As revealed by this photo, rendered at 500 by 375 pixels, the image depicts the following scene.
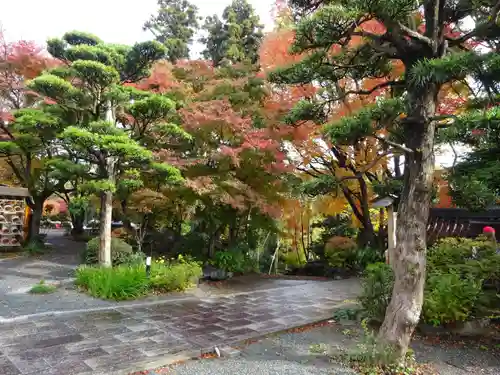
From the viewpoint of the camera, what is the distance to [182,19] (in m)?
20.7

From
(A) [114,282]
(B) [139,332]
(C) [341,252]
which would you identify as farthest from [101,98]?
(C) [341,252]

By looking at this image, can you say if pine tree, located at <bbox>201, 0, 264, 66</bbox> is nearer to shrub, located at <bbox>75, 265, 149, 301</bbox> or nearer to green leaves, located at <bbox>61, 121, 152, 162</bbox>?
green leaves, located at <bbox>61, 121, 152, 162</bbox>

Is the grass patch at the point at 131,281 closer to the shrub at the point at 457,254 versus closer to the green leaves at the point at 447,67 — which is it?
the shrub at the point at 457,254

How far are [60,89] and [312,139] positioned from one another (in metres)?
6.65

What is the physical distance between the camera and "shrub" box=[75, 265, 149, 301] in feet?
21.5

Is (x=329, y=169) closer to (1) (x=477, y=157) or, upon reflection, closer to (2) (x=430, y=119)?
(1) (x=477, y=157)

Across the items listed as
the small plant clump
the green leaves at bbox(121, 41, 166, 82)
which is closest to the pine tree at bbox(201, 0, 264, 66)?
the green leaves at bbox(121, 41, 166, 82)

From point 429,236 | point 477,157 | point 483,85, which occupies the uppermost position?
point 483,85

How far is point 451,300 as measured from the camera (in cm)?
485

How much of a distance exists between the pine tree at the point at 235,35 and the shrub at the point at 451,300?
40.6ft

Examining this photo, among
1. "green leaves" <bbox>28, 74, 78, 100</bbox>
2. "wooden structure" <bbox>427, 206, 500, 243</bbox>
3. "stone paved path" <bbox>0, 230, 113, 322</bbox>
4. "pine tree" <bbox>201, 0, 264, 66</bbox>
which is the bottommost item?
"stone paved path" <bbox>0, 230, 113, 322</bbox>

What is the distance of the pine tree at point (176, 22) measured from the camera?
20.1 m

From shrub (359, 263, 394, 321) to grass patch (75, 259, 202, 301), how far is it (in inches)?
153

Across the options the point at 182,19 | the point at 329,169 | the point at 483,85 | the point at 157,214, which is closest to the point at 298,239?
the point at 329,169
